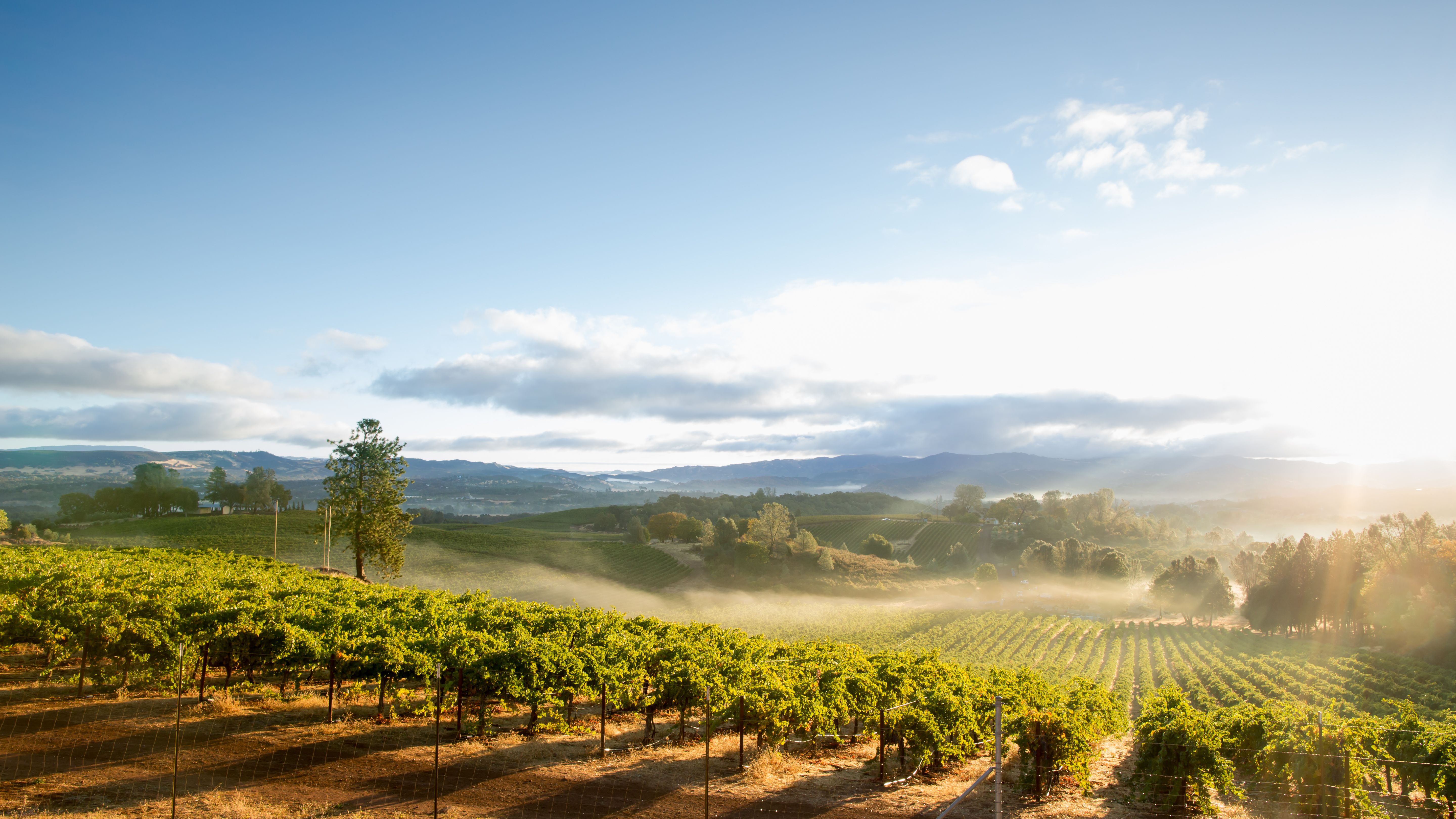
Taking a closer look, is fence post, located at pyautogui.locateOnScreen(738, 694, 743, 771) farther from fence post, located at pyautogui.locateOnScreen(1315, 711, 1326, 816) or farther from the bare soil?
fence post, located at pyautogui.locateOnScreen(1315, 711, 1326, 816)

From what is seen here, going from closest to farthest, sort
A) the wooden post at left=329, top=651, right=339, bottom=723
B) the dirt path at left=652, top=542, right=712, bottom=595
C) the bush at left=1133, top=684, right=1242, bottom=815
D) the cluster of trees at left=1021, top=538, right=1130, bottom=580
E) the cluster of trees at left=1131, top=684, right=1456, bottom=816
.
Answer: the cluster of trees at left=1131, top=684, right=1456, bottom=816
the bush at left=1133, top=684, right=1242, bottom=815
the wooden post at left=329, top=651, right=339, bottom=723
the dirt path at left=652, top=542, right=712, bottom=595
the cluster of trees at left=1021, top=538, right=1130, bottom=580

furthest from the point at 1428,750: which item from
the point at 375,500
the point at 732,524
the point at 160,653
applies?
the point at 732,524

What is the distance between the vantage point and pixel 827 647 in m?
22.5

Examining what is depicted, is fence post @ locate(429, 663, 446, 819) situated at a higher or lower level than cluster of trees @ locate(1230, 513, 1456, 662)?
higher

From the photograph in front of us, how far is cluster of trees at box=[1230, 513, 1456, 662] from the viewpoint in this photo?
58031 mm

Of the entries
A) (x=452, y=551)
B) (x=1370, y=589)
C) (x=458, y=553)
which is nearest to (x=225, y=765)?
(x=458, y=553)

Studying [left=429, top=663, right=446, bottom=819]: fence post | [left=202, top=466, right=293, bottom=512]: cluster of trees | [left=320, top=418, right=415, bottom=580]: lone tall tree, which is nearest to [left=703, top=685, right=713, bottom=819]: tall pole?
[left=429, top=663, right=446, bottom=819]: fence post

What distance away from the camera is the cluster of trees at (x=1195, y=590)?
91562 mm

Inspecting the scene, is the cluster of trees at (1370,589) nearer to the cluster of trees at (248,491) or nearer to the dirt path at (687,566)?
the dirt path at (687,566)

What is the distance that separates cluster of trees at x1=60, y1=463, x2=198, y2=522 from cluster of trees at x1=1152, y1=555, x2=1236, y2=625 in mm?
153052

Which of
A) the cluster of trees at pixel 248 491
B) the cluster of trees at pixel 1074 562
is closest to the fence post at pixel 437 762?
the cluster of trees at pixel 248 491

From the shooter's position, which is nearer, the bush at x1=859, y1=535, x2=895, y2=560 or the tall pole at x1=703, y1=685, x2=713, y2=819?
the tall pole at x1=703, y1=685, x2=713, y2=819

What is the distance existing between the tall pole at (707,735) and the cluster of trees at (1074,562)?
391ft

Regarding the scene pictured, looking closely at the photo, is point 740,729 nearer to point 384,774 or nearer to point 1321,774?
point 384,774
